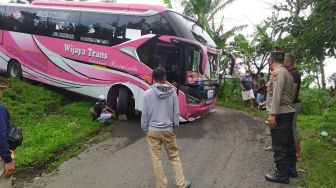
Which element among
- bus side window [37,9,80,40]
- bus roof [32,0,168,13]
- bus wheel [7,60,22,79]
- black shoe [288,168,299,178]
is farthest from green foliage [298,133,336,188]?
bus wheel [7,60,22,79]

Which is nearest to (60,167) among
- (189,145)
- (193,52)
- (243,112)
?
(189,145)

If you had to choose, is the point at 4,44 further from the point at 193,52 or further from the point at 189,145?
the point at 189,145

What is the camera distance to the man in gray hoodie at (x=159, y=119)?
6.30m

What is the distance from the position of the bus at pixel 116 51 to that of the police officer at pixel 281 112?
5294mm

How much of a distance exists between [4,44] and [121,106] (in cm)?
630

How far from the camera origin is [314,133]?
39.0 ft

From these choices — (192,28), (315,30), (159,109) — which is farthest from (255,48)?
(159,109)

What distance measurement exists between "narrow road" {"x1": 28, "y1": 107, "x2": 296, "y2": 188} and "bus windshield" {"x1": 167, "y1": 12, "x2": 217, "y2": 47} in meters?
2.63

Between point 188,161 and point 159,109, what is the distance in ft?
8.49

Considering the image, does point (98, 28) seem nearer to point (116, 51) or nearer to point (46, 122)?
point (116, 51)

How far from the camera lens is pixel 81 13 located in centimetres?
1402

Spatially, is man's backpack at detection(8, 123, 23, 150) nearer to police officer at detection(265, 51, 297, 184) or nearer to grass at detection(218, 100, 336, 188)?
police officer at detection(265, 51, 297, 184)

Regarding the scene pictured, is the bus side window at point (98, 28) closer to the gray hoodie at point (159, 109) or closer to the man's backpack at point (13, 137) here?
the gray hoodie at point (159, 109)

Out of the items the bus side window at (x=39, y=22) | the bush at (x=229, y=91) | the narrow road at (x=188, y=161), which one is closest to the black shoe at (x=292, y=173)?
the narrow road at (x=188, y=161)
